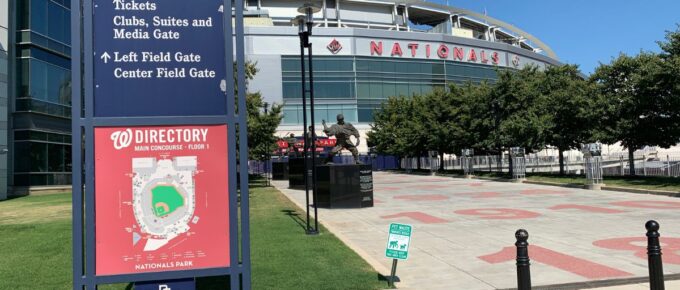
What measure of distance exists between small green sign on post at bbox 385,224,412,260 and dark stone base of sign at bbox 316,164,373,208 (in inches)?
398

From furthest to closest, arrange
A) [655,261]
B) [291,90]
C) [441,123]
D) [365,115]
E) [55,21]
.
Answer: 1. [365,115]
2. [291,90]
3. [441,123]
4. [55,21]
5. [655,261]

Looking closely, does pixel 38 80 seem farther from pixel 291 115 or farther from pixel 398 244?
pixel 291 115

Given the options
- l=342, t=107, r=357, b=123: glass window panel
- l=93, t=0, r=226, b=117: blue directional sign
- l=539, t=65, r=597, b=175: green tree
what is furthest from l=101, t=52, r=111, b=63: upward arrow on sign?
l=342, t=107, r=357, b=123: glass window panel

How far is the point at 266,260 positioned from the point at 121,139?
4.07 metres

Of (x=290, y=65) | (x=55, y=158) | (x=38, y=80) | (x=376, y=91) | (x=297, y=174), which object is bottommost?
(x=297, y=174)

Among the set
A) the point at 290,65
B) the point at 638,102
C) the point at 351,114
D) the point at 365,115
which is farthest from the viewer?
the point at 365,115

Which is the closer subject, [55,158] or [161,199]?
[161,199]

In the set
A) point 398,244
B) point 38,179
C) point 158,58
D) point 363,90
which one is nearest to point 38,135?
point 38,179

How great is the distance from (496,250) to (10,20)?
28.9m

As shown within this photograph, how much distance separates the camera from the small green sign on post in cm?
655

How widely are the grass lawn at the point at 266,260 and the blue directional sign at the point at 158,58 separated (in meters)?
2.87

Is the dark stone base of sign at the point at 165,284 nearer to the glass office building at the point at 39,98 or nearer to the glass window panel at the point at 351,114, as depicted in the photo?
the glass office building at the point at 39,98

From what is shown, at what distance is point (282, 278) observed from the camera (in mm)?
6941

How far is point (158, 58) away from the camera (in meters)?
4.62
